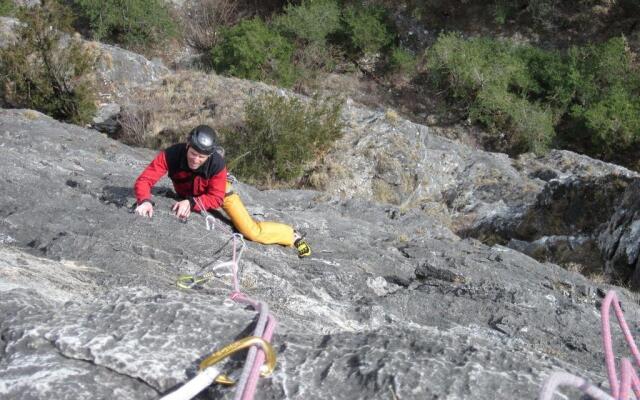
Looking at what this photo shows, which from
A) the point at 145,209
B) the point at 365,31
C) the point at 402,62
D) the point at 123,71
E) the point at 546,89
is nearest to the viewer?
the point at 145,209

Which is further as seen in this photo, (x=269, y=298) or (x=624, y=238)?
(x=624, y=238)

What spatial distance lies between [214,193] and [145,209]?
0.58m

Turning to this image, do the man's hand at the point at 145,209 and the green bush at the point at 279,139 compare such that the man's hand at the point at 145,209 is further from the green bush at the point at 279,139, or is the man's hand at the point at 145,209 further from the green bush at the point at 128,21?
the green bush at the point at 128,21

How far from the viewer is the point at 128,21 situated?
21.7m

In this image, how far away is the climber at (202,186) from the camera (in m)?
4.40

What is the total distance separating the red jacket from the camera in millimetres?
4648

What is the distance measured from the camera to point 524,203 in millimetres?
10633

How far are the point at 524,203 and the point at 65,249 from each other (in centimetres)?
865

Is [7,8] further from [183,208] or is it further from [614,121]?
[614,121]

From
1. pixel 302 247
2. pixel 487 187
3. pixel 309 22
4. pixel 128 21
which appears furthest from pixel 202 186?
pixel 128 21

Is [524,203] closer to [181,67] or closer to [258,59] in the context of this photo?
[258,59]

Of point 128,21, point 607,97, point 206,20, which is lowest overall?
point 128,21

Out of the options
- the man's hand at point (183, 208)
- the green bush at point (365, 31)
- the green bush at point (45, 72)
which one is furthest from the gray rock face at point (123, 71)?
the man's hand at point (183, 208)

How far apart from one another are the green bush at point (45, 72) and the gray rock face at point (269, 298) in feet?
14.6
